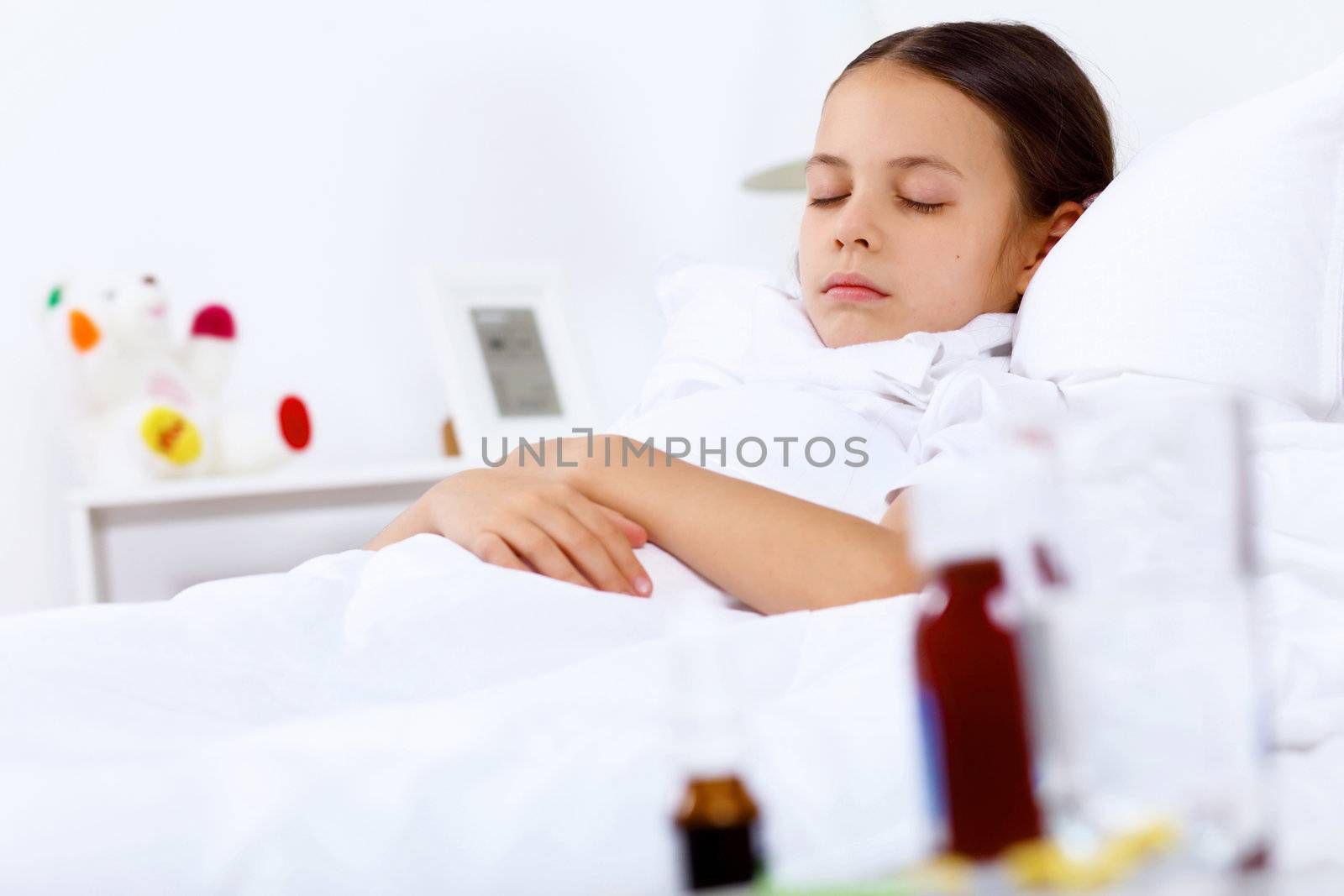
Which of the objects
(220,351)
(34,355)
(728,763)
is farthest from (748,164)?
(728,763)

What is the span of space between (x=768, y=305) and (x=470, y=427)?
2.42 feet

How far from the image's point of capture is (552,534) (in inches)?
35.1

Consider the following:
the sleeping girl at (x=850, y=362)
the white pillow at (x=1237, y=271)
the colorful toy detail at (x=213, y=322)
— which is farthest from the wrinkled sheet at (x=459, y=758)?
the colorful toy detail at (x=213, y=322)

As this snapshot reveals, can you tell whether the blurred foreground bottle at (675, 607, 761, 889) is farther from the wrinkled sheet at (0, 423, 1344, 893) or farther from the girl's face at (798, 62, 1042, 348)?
the girl's face at (798, 62, 1042, 348)

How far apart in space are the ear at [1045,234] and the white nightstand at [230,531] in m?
0.88

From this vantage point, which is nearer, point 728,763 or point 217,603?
point 728,763

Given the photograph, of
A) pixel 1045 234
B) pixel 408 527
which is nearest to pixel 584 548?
pixel 408 527

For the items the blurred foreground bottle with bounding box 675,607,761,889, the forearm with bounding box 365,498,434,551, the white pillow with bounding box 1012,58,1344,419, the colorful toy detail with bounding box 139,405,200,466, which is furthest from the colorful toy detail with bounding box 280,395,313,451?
the blurred foreground bottle with bounding box 675,607,761,889

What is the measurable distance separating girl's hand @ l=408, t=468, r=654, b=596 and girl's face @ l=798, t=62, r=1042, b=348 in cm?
36

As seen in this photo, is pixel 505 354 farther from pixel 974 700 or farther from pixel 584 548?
pixel 974 700

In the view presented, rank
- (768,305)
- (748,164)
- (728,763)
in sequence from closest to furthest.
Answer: (728,763), (768,305), (748,164)

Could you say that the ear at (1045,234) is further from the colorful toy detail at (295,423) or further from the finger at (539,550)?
the colorful toy detail at (295,423)

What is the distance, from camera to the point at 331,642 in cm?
83

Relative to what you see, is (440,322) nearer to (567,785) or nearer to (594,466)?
(594,466)
